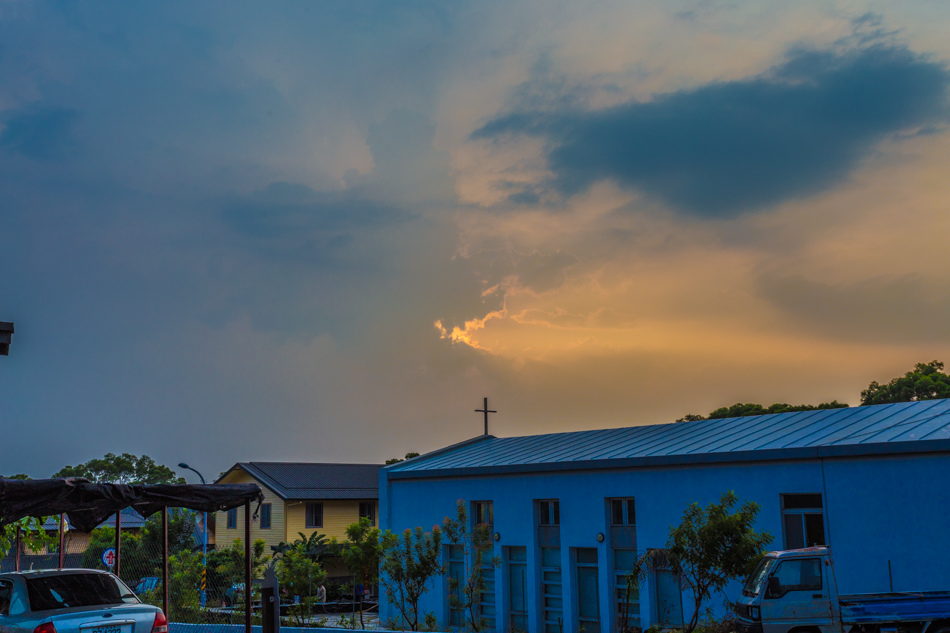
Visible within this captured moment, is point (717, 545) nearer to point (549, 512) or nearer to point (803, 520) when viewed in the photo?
point (803, 520)

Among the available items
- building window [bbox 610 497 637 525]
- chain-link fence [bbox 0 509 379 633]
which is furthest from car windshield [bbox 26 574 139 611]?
building window [bbox 610 497 637 525]

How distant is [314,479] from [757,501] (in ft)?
113

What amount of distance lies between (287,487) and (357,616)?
1520 centimetres

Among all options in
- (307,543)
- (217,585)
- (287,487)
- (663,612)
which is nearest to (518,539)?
(663,612)

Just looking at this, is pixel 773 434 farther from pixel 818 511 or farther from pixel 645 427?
pixel 645 427

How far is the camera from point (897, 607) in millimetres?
15195

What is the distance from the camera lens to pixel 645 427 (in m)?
32.3

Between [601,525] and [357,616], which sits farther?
[357,616]

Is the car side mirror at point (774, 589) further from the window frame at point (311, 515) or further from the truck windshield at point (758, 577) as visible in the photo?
the window frame at point (311, 515)

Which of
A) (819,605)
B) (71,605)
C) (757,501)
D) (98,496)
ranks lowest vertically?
(819,605)

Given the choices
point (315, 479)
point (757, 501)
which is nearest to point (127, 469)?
point (315, 479)

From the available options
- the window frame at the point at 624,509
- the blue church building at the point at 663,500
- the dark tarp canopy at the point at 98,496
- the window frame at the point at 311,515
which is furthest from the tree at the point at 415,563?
the window frame at the point at 311,515

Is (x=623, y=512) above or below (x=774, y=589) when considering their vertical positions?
above

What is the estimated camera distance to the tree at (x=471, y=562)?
91.2 feet
